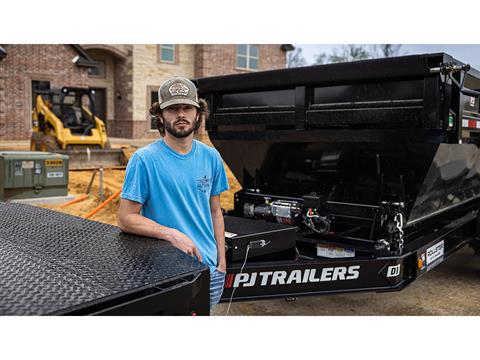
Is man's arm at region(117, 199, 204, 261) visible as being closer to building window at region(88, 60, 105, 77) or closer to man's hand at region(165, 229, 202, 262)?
man's hand at region(165, 229, 202, 262)

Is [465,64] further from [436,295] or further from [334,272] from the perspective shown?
[436,295]

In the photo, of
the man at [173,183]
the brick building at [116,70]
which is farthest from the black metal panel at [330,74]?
the brick building at [116,70]

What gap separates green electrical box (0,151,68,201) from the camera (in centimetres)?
855

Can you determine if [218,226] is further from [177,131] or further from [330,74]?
[330,74]

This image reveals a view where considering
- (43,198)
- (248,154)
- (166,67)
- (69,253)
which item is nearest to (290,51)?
(166,67)

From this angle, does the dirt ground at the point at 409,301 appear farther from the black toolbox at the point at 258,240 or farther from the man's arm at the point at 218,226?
the man's arm at the point at 218,226

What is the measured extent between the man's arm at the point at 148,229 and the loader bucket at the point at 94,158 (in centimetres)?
Result: 1052

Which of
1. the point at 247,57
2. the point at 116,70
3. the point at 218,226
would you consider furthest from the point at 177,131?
the point at 116,70

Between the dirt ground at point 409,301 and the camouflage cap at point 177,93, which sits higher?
the camouflage cap at point 177,93

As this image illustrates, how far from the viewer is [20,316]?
152 centimetres

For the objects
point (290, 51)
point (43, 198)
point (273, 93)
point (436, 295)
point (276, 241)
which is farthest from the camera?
point (290, 51)

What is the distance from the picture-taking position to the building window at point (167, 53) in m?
21.8

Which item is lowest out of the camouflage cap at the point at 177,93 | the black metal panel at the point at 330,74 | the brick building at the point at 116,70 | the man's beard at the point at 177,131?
the man's beard at the point at 177,131

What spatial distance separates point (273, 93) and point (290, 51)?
2183 centimetres
